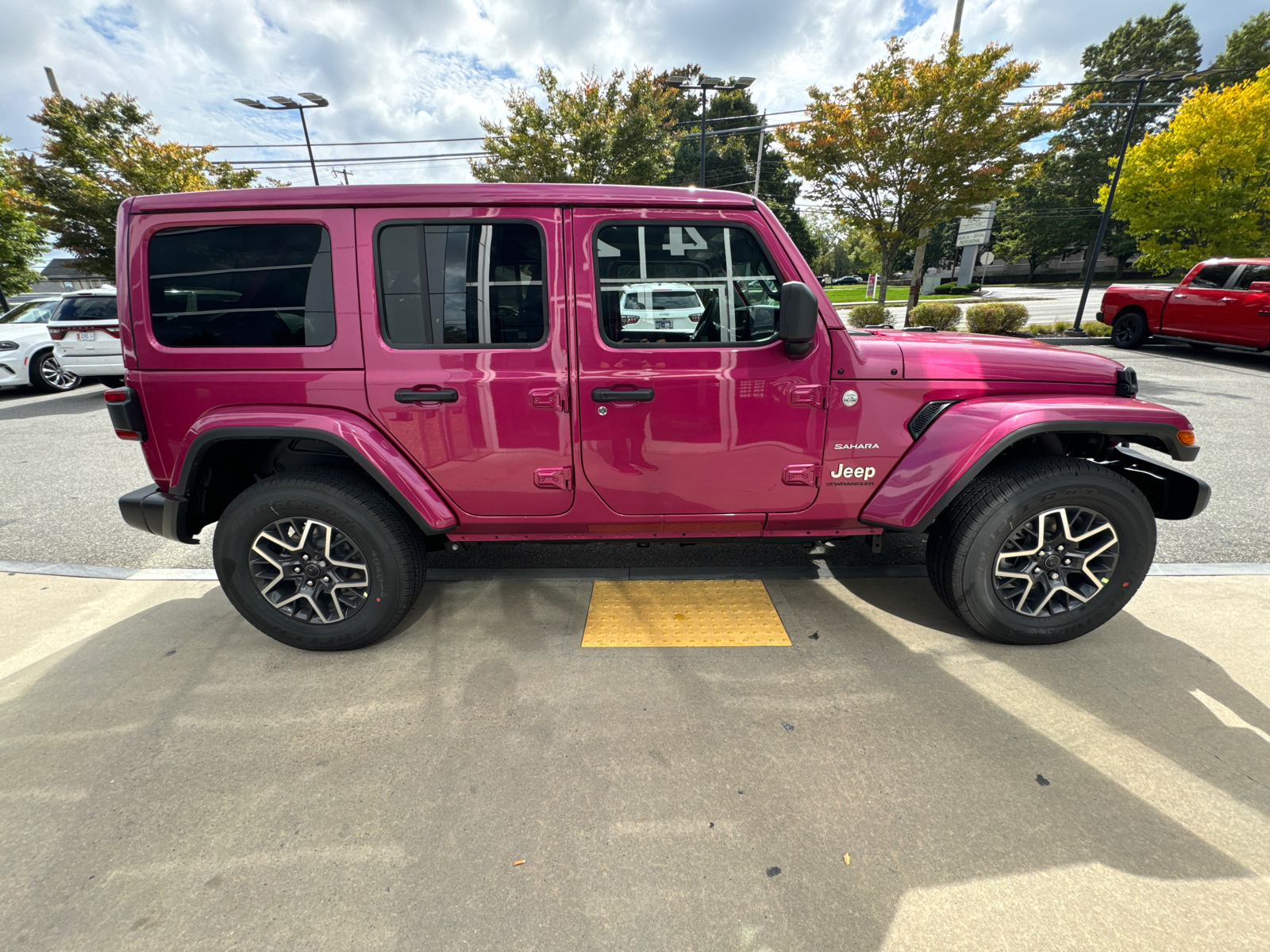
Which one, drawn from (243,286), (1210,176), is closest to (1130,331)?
(1210,176)

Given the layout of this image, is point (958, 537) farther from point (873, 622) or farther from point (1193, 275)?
point (1193, 275)

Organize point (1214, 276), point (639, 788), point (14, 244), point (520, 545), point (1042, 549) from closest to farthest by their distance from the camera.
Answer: point (639, 788) < point (1042, 549) < point (520, 545) < point (1214, 276) < point (14, 244)

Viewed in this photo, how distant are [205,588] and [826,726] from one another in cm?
334

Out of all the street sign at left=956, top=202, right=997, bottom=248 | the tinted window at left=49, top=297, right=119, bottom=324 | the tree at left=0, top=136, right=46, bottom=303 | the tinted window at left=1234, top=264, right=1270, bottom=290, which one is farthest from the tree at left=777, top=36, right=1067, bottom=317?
the street sign at left=956, top=202, right=997, bottom=248

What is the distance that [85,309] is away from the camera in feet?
28.8

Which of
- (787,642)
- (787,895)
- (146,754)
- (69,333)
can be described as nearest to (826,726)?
(787,642)

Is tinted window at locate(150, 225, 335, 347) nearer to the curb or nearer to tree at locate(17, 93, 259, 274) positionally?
the curb

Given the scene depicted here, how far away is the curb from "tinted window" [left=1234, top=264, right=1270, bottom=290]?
9.09 metres

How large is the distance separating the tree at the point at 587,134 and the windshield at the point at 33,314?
944 cm

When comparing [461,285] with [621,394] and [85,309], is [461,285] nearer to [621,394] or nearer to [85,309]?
[621,394]

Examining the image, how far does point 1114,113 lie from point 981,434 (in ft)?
187

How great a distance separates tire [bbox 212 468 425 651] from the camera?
7.98 feet

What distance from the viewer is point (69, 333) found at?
8602 millimetres

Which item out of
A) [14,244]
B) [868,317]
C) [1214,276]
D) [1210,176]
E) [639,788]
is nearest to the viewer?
[639,788]
